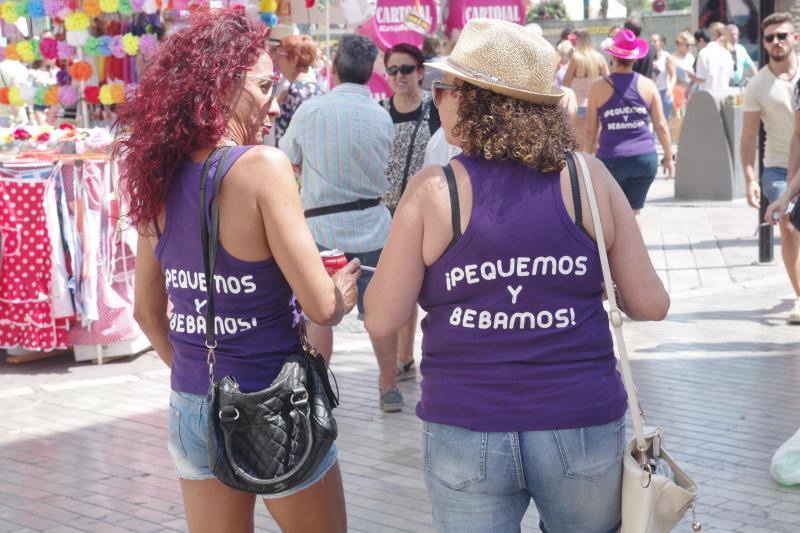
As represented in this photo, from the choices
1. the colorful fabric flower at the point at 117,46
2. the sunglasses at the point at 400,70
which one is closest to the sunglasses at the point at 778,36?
the sunglasses at the point at 400,70

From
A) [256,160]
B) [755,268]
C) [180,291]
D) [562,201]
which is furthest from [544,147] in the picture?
[755,268]

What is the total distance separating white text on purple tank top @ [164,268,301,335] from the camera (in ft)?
9.02

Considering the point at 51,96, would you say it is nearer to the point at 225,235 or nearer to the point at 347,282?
the point at 347,282

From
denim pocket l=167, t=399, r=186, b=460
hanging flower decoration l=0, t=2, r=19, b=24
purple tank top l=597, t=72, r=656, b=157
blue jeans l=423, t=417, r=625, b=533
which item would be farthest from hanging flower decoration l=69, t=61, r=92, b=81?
blue jeans l=423, t=417, r=625, b=533

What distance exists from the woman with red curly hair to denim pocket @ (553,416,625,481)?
26.9 inches

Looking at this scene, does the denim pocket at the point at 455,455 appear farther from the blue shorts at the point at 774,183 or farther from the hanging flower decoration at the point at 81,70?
the hanging flower decoration at the point at 81,70

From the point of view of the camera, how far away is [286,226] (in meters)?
2.71

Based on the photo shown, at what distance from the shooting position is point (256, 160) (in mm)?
2715

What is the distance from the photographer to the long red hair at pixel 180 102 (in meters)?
2.74

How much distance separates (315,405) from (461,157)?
0.68m

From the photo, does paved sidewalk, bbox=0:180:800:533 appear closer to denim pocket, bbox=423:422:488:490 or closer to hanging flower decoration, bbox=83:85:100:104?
denim pocket, bbox=423:422:488:490

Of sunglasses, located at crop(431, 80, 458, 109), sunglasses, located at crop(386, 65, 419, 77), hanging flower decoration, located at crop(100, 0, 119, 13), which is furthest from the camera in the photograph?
hanging flower decoration, located at crop(100, 0, 119, 13)

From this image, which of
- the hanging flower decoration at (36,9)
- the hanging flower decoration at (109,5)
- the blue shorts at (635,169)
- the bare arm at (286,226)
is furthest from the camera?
the hanging flower decoration at (36,9)

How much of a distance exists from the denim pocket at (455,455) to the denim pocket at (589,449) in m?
0.17
